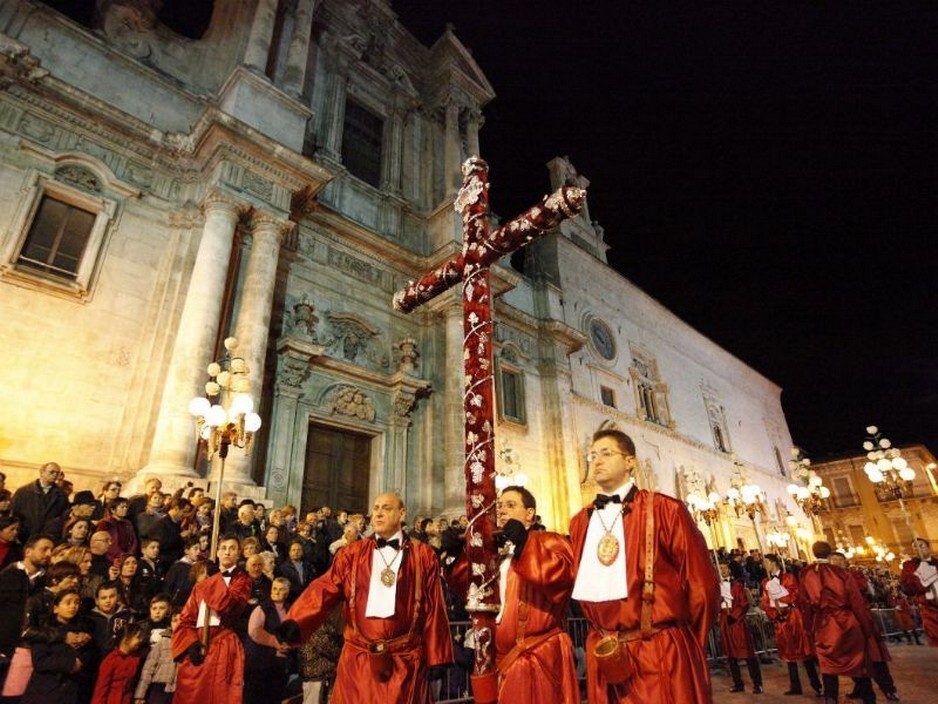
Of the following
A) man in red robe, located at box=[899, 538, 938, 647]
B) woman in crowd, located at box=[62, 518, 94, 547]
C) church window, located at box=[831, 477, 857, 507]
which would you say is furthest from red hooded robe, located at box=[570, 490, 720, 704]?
church window, located at box=[831, 477, 857, 507]

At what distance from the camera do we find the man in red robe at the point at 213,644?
430 cm

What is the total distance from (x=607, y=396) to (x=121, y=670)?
58.6 feet

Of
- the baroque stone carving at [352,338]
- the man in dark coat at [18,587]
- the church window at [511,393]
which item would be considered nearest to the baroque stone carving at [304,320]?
the baroque stone carving at [352,338]

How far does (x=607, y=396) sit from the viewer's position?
799 inches

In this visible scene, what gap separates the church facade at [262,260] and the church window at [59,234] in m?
0.03

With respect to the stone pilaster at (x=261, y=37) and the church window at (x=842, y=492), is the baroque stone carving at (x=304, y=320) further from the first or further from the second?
Result: the church window at (x=842, y=492)

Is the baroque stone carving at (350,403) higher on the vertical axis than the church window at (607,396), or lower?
lower

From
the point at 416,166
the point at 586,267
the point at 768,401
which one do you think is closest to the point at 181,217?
the point at 416,166

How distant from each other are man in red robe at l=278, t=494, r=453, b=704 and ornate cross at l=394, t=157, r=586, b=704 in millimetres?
716

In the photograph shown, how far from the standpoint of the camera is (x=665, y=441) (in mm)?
22000

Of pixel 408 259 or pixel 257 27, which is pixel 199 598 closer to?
pixel 408 259

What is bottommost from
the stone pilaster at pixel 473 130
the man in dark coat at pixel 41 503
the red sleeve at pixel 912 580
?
the red sleeve at pixel 912 580

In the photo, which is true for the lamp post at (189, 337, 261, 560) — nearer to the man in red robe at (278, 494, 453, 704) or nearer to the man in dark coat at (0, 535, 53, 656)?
the man in dark coat at (0, 535, 53, 656)

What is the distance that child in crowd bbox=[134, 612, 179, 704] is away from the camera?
15.4 ft
